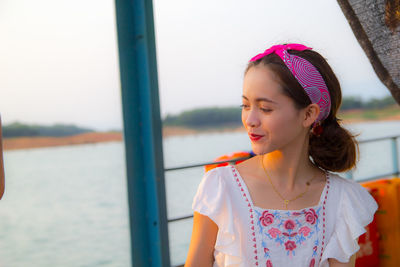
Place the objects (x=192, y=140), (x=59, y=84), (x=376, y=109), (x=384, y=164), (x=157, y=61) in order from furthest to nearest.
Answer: (x=59, y=84), (x=192, y=140), (x=376, y=109), (x=384, y=164), (x=157, y=61)

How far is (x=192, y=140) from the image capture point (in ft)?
68.1

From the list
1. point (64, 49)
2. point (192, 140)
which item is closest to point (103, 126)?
point (192, 140)

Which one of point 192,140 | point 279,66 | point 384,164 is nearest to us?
point 279,66

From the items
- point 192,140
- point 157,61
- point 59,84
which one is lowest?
point 192,140

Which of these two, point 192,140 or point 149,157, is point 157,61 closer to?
point 149,157

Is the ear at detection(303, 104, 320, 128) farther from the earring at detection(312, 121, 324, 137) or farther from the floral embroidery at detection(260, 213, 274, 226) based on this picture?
the floral embroidery at detection(260, 213, 274, 226)

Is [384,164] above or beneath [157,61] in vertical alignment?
beneath

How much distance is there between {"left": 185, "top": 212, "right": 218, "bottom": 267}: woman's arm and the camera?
3.94ft

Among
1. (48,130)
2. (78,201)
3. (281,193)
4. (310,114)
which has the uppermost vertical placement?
(310,114)

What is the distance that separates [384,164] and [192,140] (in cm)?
904

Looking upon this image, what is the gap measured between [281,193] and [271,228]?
12 centimetres

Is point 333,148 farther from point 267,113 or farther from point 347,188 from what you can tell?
point 267,113

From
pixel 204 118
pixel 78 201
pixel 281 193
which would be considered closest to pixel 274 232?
pixel 281 193

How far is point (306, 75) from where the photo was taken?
116 centimetres
